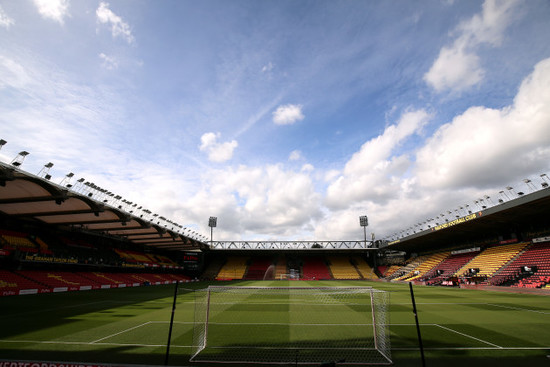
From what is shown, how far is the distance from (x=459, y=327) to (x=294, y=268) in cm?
5653

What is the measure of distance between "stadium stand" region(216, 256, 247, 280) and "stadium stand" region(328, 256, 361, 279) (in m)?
21.8

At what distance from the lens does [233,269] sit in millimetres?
62688

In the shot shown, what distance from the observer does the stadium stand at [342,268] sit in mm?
60287

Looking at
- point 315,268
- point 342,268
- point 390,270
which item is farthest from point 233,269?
point 390,270

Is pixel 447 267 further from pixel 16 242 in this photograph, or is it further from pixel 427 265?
pixel 16 242

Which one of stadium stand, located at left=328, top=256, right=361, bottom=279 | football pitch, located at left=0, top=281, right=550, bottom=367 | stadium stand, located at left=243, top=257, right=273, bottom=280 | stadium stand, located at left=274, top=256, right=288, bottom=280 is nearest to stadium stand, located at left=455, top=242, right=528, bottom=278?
football pitch, located at left=0, top=281, right=550, bottom=367

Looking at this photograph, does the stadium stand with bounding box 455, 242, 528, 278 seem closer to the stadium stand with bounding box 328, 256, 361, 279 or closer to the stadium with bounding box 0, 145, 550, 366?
the stadium with bounding box 0, 145, 550, 366

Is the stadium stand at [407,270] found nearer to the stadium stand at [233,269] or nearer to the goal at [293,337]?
the stadium stand at [233,269]

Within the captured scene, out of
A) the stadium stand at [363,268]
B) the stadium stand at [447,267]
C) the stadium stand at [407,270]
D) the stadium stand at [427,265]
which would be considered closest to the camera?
the stadium stand at [447,267]

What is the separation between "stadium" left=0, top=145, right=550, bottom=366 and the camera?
7.94 m

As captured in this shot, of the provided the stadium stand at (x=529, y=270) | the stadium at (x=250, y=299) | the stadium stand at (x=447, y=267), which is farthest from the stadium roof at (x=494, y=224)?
the stadium stand at (x=529, y=270)

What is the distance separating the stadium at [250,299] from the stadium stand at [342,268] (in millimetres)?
486

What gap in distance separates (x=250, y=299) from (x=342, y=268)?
156 feet

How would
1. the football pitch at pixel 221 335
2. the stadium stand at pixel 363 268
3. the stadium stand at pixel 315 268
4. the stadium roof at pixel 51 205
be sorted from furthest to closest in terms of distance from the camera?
1. the stadium stand at pixel 363 268
2. the stadium stand at pixel 315 268
3. the stadium roof at pixel 51 205
4. the football pitch at pixel 221 335
